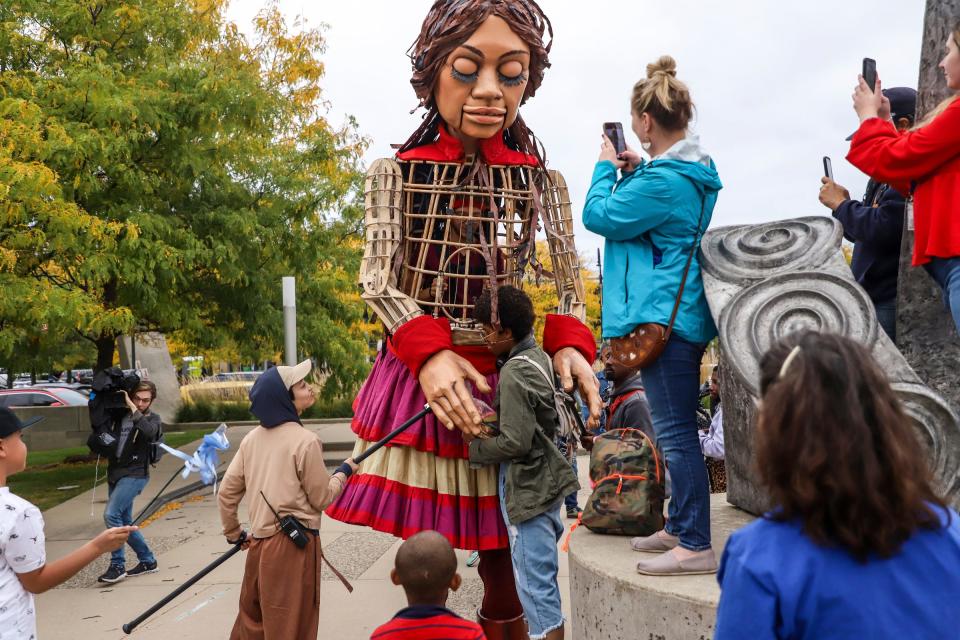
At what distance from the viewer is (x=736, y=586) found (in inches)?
52.1

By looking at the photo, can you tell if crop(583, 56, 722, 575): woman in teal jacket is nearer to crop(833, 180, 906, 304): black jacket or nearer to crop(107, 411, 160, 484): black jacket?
crop(833, 180, 906, 304): black jacket

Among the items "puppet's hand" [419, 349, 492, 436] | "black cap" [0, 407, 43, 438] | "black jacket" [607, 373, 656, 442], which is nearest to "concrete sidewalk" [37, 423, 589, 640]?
"black jacket" [607, 373, 656, 442]

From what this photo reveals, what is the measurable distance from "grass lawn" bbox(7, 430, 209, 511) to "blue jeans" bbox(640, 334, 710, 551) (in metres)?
8.21

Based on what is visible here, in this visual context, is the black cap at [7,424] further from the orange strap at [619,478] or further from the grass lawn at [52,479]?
the grass lawn at [52,479]

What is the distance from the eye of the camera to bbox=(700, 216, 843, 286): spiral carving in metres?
2.92

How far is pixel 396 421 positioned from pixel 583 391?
2.62 ft

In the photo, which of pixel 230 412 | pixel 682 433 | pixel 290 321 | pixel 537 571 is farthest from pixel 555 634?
pixel 230 412

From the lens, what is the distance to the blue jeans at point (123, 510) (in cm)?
611

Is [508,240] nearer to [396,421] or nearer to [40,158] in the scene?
[396,421]

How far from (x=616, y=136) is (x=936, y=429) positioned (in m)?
1.42

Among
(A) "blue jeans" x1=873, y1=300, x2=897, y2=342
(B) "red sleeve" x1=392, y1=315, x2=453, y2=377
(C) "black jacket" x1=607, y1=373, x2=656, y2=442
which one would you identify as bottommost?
(C) "black jacket" x1=607, y1=373, x2=656, y2=442

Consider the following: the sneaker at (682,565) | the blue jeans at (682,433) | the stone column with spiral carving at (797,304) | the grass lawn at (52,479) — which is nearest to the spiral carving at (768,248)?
the stone column with spiral carving at (797,304)

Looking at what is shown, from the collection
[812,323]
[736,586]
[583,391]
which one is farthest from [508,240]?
[736,586]

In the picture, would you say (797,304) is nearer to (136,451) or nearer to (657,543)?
(657,543)
